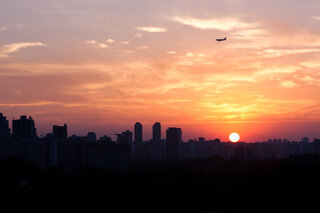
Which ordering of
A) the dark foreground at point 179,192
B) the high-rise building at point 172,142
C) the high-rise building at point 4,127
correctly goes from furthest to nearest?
the high-rise building at point 172,142, the high-rise building at point 4,127, the dark foreground at point 179,192

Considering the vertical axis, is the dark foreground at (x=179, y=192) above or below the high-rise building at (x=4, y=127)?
below

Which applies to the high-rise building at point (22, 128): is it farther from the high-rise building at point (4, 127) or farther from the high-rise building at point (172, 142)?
the high-rise building at point (172, 142)

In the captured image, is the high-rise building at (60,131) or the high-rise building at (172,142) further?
the high-rise building at (172,142)

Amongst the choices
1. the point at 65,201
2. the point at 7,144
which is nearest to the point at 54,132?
Result: the point at 7,144

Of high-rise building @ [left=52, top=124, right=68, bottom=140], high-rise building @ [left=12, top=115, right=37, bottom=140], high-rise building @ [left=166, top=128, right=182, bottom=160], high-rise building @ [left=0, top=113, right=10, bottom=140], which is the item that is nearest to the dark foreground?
high-rise building @ [left=0, top=113, right=10, bottom=140]

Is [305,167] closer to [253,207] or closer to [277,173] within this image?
[277,173]

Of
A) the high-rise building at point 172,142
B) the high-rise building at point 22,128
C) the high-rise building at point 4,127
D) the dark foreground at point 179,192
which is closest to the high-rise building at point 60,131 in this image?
the high-rise building at point 22,128

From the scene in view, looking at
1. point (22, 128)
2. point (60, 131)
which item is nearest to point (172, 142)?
point (60, 131)

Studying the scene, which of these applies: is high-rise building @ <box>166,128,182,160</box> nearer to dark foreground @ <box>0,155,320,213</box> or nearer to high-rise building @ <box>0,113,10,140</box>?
high-rise building @ <box>0,113,10,140</box>
